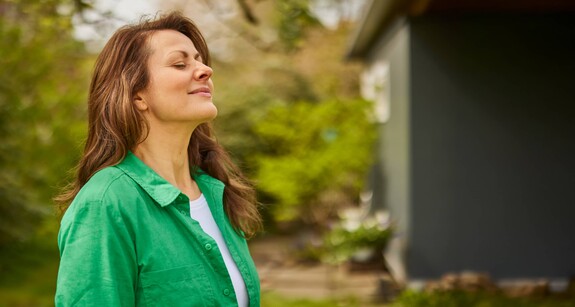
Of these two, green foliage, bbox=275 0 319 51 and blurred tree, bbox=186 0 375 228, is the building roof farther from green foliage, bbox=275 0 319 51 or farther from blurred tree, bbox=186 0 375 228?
green foliage, bbox=275 0 319 51

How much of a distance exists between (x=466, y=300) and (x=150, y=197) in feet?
17.7

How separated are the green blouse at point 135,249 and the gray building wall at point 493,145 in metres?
5.86

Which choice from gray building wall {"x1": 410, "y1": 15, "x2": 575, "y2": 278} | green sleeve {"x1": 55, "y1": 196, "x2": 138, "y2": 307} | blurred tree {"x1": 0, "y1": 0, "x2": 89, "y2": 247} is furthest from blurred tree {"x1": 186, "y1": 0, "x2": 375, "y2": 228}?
green sleeve {"x1": 55, "y1": 196, "x2": 138, "y2": 307}

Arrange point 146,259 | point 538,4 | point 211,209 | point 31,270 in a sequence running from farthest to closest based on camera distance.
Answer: point 31,270
point 538,4
point 211,209
point 146,259

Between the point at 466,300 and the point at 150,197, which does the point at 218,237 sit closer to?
the point at 150,197

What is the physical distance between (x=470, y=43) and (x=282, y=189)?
10.8 ft

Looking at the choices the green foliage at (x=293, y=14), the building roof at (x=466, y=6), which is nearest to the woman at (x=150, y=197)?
the green foliage at (x=293, y=14)

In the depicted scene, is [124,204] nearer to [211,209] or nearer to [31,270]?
[211,209]

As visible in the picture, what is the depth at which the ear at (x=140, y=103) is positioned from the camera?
1.75m

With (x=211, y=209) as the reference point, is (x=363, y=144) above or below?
above

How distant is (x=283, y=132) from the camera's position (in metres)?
9.88

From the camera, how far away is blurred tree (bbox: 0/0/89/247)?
721 cm

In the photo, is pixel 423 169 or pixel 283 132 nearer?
pixel 423 169

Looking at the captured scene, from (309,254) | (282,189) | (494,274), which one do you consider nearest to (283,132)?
(282,189)
